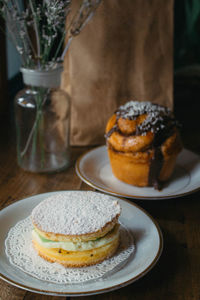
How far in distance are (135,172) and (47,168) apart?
296mm

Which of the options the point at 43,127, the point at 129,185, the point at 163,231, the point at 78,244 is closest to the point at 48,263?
the point at 78,244

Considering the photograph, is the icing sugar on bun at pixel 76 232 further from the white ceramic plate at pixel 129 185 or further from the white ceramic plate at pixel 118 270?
the white ceramic plate at pixel 129 185

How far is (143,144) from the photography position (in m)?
1.04

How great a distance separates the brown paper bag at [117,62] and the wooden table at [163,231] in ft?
0.54

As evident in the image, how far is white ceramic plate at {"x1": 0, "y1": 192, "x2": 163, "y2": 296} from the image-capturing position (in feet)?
2.06

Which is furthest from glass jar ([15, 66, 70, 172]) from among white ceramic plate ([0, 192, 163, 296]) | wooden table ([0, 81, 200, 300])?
white ceramic plate ([0, 192, 163, 296])

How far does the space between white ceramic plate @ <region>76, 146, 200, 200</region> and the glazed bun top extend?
133 mm

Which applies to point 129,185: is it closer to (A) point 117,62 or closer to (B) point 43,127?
(B) point 43,127

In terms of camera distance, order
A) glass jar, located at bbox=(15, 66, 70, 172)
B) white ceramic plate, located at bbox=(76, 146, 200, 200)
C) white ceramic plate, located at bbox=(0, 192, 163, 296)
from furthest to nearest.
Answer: glass jar, located at bbox=(15, 66, 70, 172) < white ceramic plate, located at bbox=(76, 146, 200, 200) < white ceramic plate, located at bbox=(0, 192, 163, 296)

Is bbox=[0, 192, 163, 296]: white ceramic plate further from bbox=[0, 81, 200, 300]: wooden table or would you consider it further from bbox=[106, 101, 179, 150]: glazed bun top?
bbox=[106, 101, 179, 150]: glazed bun top

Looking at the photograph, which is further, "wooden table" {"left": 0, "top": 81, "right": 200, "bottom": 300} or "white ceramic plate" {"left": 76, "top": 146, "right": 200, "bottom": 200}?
"white ceramic plate" {"left": 76, "top": 146, "right": 200, "bottom": 200}

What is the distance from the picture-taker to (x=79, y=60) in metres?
1.30

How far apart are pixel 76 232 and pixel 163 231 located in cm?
27

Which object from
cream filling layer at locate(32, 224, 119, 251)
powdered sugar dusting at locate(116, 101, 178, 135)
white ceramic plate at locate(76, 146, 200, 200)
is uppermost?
powdered sugar dusting at locate(116, 101, 178, 135)
